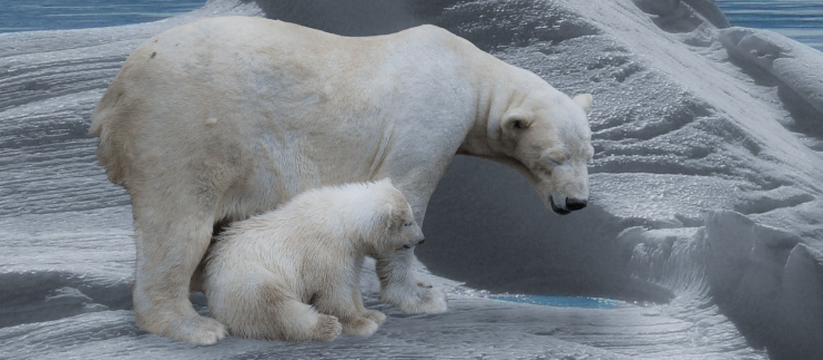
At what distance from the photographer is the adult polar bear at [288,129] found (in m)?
3.33

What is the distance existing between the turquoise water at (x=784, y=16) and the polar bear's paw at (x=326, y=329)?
6.43m

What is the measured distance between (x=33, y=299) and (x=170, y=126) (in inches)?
49.0

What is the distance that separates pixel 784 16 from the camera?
29.0 ft

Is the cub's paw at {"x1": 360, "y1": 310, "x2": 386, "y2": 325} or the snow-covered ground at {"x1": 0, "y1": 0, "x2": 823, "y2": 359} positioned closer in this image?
the cub's paw at {"x1": 360, "y1": 310, "x2": 386, "y2": 325}

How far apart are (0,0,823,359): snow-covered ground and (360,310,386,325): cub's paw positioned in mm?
122

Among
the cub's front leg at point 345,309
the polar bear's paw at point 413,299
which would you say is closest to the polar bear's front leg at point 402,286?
the polar bear's paw at point 413,299

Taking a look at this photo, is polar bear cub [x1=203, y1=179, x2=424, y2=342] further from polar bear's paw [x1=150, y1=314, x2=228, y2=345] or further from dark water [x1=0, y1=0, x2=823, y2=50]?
dark water [x1=0, y1=0, x2=823, y2=50]

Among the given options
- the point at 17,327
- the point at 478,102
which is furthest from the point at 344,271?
the point at 17,327

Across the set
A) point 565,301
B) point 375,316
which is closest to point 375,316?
point 375,316

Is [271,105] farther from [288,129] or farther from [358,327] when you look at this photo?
[358,327]

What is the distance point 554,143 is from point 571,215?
1189 mm

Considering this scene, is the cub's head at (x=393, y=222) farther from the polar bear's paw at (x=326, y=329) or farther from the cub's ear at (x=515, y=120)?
the cub's ear at (x=515, y=120)

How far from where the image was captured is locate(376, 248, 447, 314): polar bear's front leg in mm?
3676

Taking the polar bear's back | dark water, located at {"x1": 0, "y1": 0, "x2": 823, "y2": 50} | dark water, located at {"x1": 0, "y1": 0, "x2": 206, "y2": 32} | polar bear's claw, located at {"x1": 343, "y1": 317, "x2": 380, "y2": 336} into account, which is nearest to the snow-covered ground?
polar bear's claw, located at {"x1": 343, "y1": 317, "x2": 380, "y2": 336}
